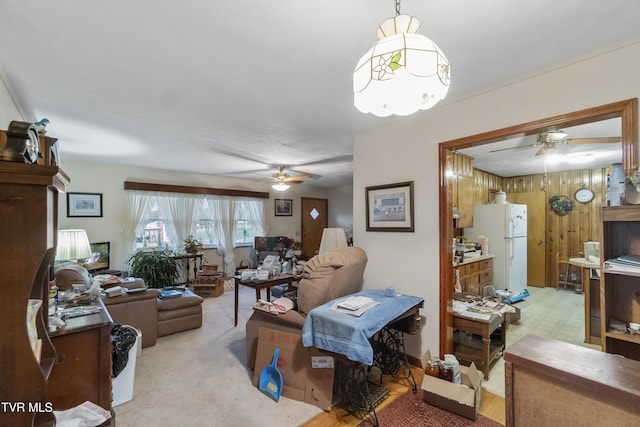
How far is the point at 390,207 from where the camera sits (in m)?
2.88

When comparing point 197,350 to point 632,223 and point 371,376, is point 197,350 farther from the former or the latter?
point 632,223

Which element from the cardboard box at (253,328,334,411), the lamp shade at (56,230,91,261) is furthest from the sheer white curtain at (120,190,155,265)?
the cardboard box at (253,328,334,411)

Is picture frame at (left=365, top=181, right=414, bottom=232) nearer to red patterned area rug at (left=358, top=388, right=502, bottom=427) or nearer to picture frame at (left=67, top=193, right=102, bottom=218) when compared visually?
red patterned area rug at (left=358, top=388, right=502, bottom=427)

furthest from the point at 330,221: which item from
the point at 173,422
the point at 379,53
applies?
the point at 379,53

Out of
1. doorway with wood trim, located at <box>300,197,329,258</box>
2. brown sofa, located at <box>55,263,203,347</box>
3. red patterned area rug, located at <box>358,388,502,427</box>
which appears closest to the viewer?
red patterned area rug, located at <box>358,388,502,427</box>

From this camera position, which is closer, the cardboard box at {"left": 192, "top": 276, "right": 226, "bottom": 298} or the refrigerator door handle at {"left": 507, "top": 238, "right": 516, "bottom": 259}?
the refrigerator door handle at {"left": 507, "top": 238, "right": 516, "bottom": 259}

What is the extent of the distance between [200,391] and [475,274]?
11.7 feet

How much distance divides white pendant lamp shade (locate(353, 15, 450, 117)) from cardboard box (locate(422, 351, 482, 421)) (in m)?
2.03

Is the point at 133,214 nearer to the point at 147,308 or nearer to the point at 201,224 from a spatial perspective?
the point at 201,224

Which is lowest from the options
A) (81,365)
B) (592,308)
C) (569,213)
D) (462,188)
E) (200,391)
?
(200,391)

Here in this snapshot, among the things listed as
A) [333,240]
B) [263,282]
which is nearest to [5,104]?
[263,282]

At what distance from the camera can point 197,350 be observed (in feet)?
9.91

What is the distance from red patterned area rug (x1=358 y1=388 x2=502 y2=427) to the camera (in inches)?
75.5

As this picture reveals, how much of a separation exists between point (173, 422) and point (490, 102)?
3.39m
